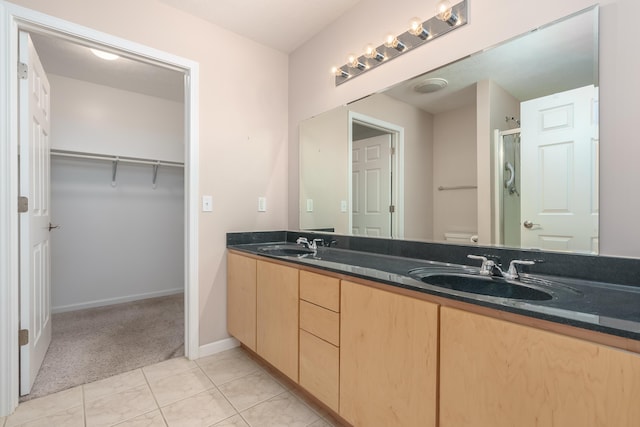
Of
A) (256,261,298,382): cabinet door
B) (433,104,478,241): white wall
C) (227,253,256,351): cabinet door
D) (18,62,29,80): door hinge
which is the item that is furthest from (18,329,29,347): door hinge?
Answer: (433,104,478,241): white wall

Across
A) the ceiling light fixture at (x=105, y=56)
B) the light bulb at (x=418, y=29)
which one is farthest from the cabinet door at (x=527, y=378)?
the ceiling light fixture at (x=105, y=56)

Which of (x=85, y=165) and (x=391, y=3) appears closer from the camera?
(x=391, y=3)

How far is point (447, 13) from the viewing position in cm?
144

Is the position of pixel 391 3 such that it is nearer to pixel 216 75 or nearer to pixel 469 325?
pixel 216 75

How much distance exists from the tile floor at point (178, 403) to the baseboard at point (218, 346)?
0.18m

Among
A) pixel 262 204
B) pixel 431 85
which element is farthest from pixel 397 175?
pixel 262 204

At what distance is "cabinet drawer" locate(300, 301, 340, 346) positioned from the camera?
132cm

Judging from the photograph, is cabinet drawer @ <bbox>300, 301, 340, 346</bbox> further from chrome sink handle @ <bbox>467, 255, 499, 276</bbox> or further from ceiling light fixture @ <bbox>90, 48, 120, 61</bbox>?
ceiling light fixture @ <bbox>90, 48, 120, 61</bbox>

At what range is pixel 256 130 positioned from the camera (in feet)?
7.97

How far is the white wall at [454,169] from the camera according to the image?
1.44 m

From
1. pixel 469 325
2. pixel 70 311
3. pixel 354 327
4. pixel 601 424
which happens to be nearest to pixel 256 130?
pixel 354 327

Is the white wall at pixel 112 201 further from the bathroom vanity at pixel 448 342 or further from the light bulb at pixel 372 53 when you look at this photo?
the light bulb at pixel 372 53

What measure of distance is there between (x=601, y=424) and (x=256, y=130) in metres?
2.42

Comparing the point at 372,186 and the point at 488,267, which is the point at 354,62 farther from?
the point at 488,267
